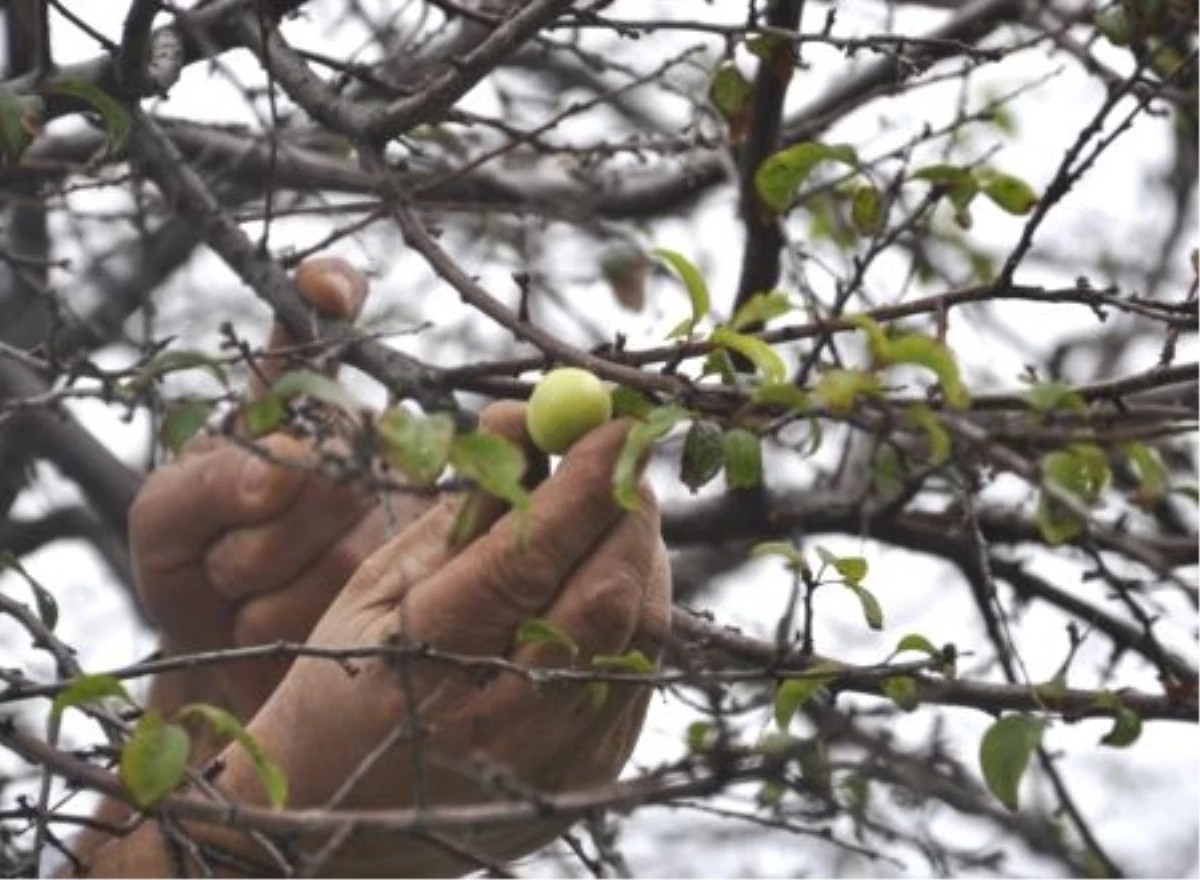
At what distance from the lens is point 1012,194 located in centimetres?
253

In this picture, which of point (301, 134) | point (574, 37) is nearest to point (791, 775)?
point (574, 37)

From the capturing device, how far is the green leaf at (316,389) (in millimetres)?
1778

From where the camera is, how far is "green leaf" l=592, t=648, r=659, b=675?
2076 millimetres

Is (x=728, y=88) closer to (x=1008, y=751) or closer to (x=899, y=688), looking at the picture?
(x=899, y=688)

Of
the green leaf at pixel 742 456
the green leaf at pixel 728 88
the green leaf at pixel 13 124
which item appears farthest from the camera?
the green leaf at pixel 728 88

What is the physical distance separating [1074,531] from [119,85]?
1.29 metres

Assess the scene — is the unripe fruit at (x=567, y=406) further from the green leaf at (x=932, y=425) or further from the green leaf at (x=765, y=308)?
the green leaf at (x=932, y=425)

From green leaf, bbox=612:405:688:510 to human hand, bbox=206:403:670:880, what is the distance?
79mm

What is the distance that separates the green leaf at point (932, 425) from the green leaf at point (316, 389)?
1.32 feet

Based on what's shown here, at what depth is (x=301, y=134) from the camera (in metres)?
4.25

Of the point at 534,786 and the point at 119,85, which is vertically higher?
the point at 119,85

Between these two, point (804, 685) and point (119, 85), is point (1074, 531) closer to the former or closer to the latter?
point (804, 685)

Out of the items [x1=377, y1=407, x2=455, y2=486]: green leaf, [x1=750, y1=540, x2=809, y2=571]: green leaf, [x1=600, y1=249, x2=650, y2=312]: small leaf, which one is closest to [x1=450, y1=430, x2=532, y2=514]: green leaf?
[x1=377, y1=407, x2=455, y2=486]: green leaf

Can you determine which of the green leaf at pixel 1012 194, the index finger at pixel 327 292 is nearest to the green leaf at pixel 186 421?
the index finger at pixel 327 292
